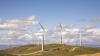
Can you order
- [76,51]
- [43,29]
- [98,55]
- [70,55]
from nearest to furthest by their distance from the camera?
[98,55] < [70,55] < [76,51] < [43,29]

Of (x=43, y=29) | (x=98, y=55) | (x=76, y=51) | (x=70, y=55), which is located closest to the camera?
(x=98, y=55)

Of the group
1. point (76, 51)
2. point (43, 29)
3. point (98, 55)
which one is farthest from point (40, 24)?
point (98, 55)

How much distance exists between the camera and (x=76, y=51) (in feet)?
407

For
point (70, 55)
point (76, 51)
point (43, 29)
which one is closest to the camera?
point (70, 55)

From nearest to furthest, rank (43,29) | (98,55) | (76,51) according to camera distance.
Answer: (98,55), (76,51), (43,29)

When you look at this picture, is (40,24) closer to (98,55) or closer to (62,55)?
(62,55)

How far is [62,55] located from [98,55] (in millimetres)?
17566

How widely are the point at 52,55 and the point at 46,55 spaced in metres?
2.77

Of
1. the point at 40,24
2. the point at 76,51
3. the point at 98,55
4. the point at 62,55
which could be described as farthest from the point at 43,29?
the point at 98,55

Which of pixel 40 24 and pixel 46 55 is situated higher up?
pixel 40 24

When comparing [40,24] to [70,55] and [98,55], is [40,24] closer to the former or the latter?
[70,55]

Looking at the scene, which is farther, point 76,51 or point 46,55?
point 76,51

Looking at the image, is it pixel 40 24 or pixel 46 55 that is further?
pixel 40 24

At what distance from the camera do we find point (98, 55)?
96.1 meters
